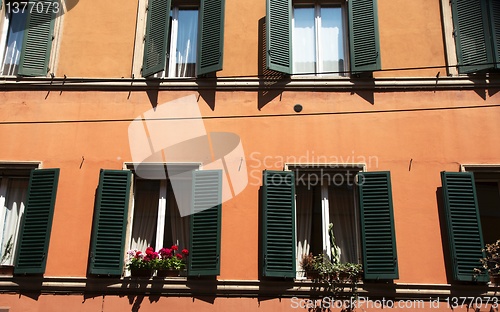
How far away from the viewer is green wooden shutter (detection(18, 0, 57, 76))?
36.7ft

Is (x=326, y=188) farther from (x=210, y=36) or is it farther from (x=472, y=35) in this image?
(x=472, y=35)

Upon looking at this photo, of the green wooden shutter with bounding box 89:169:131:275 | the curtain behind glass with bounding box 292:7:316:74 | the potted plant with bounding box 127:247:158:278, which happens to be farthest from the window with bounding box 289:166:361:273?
the green wooden shutter with bounding box 89:169:131:275

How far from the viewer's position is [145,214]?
1047 cm

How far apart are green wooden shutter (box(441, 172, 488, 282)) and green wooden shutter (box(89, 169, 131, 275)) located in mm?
5303

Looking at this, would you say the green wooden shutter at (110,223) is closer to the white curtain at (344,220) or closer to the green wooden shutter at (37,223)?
the green wooden shutter at (37,223)

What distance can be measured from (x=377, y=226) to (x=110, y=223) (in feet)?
14.4

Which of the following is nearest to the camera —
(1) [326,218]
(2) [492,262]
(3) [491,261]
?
(3) [491,261]

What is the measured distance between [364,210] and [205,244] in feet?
8.75

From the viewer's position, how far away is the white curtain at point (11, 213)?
1024cm

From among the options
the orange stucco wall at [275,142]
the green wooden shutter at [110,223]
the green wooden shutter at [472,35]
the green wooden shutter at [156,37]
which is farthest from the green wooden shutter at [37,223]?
the green wooden shutter at [472,35]

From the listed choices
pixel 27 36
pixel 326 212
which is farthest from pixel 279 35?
pixel 27 36

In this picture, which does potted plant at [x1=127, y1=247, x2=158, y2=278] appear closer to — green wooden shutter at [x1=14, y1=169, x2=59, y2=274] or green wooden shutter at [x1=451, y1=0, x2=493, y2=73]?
green wooden shutter at [x1=14, y1=169, x2=59, y2=274]

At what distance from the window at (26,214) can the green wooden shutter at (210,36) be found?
3263 mm

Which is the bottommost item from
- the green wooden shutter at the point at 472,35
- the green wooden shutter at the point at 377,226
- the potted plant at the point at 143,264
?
the potted plant at the point at 143,264
